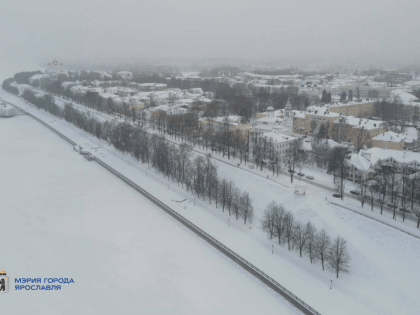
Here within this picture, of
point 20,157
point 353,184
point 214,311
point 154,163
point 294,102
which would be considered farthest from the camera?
point 294,102

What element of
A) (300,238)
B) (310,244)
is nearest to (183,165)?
(300,238)

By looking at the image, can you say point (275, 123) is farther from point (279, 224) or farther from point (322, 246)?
point (322, 246)

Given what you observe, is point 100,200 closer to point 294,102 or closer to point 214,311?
point 214,311

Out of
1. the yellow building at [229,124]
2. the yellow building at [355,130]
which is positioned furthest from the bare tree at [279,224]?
the yellow building at [355,130]

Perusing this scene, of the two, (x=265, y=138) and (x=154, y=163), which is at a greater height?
(x=265, y=138)

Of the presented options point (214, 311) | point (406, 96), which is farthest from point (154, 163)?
point (406, 96)

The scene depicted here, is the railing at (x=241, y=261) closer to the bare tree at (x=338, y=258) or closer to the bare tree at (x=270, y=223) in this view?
the bare tree at (x=270, y=223)

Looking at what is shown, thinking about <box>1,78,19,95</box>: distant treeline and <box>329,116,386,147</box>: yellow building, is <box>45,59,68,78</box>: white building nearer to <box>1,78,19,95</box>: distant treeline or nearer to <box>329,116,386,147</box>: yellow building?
<box>1,78,19,95</box>: distant treeline

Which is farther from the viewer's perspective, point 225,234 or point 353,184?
point 353,184
